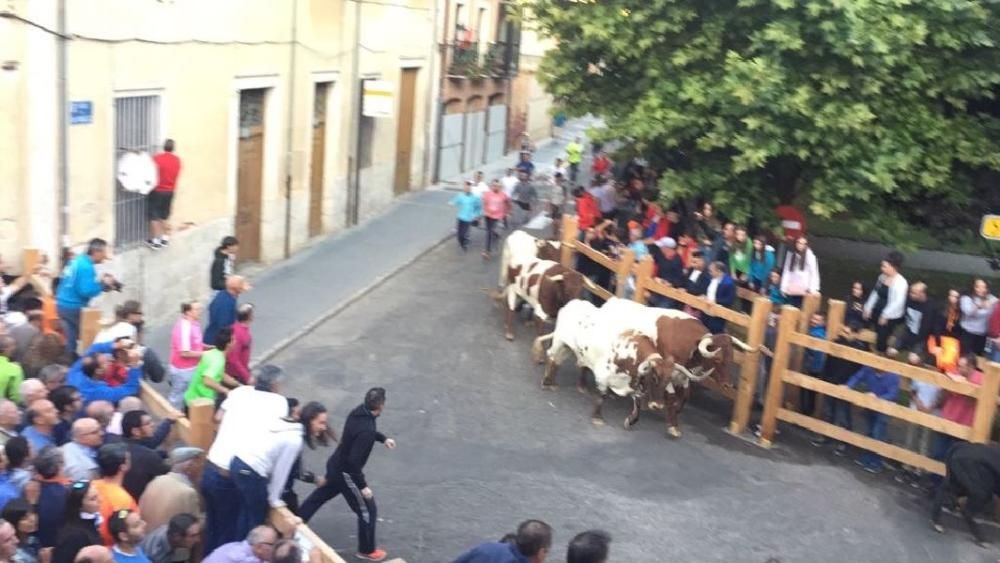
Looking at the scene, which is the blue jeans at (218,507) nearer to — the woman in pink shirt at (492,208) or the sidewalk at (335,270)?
the sidewalk at (335,270)

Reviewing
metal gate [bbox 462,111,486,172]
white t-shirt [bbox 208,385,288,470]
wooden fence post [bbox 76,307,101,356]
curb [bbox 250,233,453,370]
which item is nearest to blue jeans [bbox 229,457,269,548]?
white t-shirt [bbox 208,385,288,470]

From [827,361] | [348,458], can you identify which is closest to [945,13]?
[827,361]

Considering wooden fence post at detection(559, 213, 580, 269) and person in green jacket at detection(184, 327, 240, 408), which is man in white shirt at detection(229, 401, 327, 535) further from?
wooden fence post at detection(559, 213, 580, 269)

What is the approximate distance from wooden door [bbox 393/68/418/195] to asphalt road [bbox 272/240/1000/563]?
39.7 ft

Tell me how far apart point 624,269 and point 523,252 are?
2.13m

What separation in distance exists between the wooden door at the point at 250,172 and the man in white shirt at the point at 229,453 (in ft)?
34.1

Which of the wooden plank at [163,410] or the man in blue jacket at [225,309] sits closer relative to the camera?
the wooden plank at [163,410]

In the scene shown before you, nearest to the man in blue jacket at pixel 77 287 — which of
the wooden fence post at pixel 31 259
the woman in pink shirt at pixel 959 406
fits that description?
the wooden fence post at pixel 31 259

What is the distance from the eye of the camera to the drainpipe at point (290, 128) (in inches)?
723

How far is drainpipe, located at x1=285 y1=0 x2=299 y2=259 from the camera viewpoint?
18.4m

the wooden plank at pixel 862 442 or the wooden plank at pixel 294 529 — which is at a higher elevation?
the wooden plank at pixel 294 529

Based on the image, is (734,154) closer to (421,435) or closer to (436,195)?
(421,435)

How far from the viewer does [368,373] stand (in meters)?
13.2

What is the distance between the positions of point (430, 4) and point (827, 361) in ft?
56.4
